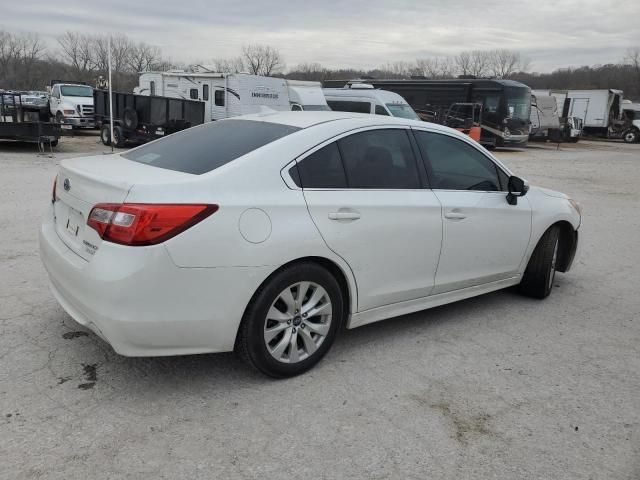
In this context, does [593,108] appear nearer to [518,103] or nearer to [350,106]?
[518,103]

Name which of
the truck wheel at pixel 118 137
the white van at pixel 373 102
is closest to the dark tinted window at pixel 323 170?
the truck wheel at pixel 118 137

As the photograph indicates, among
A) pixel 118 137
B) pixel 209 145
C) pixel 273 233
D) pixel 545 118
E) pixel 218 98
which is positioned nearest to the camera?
pixel 273 233

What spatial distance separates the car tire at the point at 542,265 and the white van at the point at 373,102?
51.9 ft

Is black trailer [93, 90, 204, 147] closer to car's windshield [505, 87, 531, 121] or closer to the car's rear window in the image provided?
the car's rear window

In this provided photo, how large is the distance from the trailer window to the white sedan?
15377mm

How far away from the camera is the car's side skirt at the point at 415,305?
3.80 metres

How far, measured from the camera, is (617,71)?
8894 cm

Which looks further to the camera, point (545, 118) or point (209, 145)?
point (545, 118)

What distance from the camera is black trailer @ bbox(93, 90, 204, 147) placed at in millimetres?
17703

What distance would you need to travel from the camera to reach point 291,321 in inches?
133

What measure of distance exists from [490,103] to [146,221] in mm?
26084

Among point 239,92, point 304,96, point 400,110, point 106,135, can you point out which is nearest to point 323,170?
point 239,92

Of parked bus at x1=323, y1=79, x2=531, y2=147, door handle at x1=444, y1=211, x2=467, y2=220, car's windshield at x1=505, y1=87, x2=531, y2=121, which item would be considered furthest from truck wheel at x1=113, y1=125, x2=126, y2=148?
car's windshield at x1=505, y1=87, x2=531, y2=121

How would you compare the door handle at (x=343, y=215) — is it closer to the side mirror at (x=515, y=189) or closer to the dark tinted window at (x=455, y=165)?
the dark tinted window at (x=455, y=165)
